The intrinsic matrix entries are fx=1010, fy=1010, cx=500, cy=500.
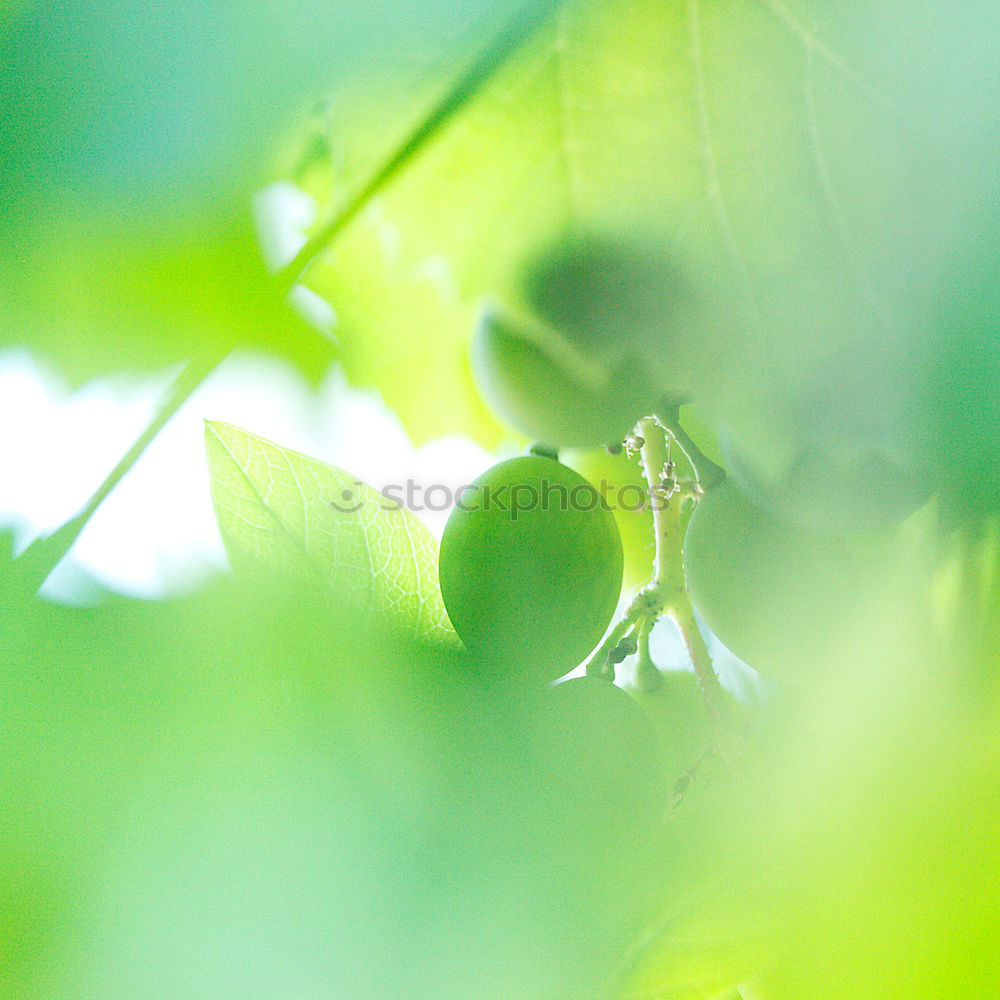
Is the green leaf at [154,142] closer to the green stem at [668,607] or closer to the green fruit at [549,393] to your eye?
the green fruit at [549,393]

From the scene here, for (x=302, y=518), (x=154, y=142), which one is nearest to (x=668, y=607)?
(x=302, y=518)

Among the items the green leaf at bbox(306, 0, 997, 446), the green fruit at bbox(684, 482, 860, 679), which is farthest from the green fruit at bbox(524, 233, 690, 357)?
the green fruit at bbox(684, 482, 860, 679)

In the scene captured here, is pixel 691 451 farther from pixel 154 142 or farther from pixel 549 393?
pixel 154 142

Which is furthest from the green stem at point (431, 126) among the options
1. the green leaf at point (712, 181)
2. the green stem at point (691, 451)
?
the green stem at point (691, 451)

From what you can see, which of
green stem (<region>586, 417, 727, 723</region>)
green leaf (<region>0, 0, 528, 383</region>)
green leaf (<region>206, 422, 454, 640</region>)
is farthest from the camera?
green stem (<region>586, 417, 727, 723</region>)

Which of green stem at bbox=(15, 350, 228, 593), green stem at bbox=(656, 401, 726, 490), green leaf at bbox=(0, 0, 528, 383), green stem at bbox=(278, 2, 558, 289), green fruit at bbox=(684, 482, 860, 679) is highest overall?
green stem at bbox=(656, 401, 726, 490)

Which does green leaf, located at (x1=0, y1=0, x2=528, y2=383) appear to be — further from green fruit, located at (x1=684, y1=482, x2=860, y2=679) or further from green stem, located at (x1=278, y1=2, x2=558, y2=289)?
green fruit, located at (x1=684, y1=482, x2=860, y2=679)

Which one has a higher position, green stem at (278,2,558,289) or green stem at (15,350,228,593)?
green stem at (278,2,558,289)

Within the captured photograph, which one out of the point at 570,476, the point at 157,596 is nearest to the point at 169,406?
the point at 157,596
